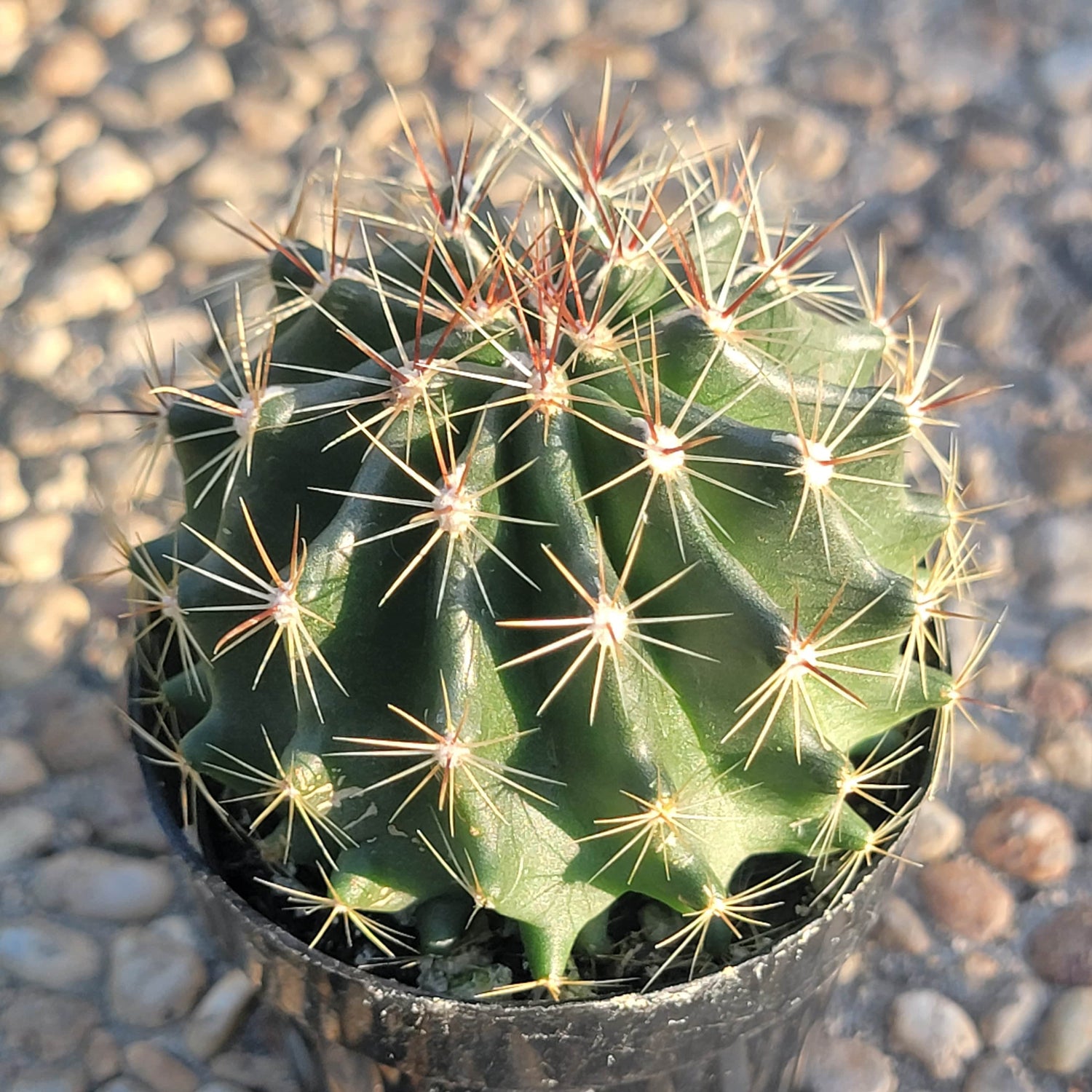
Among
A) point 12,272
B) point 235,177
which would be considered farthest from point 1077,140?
point 12,272

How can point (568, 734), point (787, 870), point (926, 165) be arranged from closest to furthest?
point (568, 734) → point (787, 870) → point (926, 165)

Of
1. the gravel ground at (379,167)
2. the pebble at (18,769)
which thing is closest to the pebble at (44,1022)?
the gravel ground at (379,167)

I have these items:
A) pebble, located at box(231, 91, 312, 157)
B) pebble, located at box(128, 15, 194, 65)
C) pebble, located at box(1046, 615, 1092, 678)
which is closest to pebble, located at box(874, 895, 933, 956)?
pebble, located at box(1046, 615, 1092, 678)

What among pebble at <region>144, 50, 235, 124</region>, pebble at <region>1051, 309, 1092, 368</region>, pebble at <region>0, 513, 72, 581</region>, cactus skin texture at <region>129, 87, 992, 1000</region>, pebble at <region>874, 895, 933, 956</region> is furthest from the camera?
pebble at <region>144, 50, 235, 124</region>

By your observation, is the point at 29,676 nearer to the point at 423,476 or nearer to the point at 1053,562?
the point at 423,476

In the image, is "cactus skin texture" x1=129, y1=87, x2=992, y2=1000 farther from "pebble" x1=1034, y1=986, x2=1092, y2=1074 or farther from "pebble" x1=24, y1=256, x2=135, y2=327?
"pebble" x1=24, y1=256, x2=135, y2=327

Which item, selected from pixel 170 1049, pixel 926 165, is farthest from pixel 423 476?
pixel 926 165

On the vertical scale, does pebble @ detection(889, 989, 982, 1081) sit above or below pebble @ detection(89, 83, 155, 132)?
below
